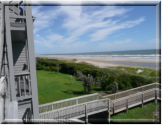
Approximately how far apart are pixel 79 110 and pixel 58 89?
9.20ft

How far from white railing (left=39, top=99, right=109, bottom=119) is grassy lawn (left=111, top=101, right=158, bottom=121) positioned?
660mm

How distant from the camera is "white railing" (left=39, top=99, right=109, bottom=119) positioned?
226 cm

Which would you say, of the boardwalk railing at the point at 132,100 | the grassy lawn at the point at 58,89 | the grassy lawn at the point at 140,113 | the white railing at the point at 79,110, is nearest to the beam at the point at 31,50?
the white railing at the point at 79,110

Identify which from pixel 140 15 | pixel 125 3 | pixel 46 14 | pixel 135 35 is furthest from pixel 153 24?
pixel 46 14

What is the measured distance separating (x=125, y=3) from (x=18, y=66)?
Result: 2.36 meters

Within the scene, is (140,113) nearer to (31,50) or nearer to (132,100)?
(132,100)

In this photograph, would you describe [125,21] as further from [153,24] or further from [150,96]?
[150,96]

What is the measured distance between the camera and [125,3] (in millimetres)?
1342

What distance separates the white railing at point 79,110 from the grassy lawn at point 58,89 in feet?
5.70

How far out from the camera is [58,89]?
5211 millimetres

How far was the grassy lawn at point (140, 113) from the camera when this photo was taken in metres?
3.24

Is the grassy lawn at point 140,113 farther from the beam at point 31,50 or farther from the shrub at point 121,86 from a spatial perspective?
the beam at point 31,50

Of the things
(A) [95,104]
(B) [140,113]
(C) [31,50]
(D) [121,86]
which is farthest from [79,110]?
(D) [121,86]

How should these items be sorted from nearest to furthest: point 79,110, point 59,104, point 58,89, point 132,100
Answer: point 79,110, point 59,104, point 132,100, point 58,89
